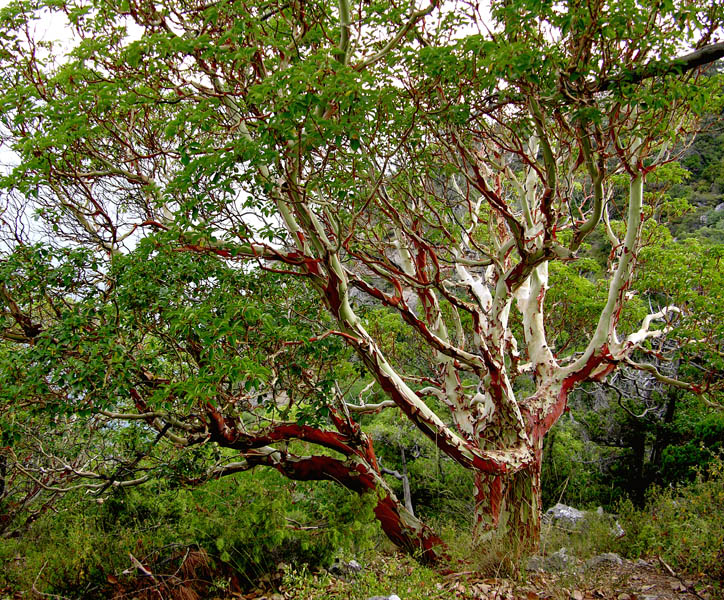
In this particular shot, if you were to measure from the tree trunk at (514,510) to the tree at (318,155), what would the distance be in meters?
0.03

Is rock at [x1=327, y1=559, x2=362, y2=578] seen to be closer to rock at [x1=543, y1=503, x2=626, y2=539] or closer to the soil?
the soil

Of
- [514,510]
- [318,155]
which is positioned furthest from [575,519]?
[318,155]

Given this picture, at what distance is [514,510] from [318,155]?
17.7 ft

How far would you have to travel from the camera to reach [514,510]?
6805mm

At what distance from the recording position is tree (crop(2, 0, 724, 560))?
387 cm

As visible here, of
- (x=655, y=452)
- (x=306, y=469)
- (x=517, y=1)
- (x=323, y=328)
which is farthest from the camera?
(x=655, y=452)

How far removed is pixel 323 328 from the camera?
5.78 meters

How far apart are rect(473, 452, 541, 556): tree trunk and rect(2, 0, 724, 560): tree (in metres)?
0.03

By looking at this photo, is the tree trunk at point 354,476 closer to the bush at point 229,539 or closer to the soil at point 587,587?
the bush at point 229,539

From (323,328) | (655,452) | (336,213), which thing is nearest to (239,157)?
(336,213)

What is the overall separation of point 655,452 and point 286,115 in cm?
1353

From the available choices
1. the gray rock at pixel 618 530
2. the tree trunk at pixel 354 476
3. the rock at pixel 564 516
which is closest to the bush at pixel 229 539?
the tree trunk at pixel 354 476

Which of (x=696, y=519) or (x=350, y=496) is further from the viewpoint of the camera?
(x=350, y=496)

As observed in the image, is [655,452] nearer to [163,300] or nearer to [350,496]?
[350,496]
